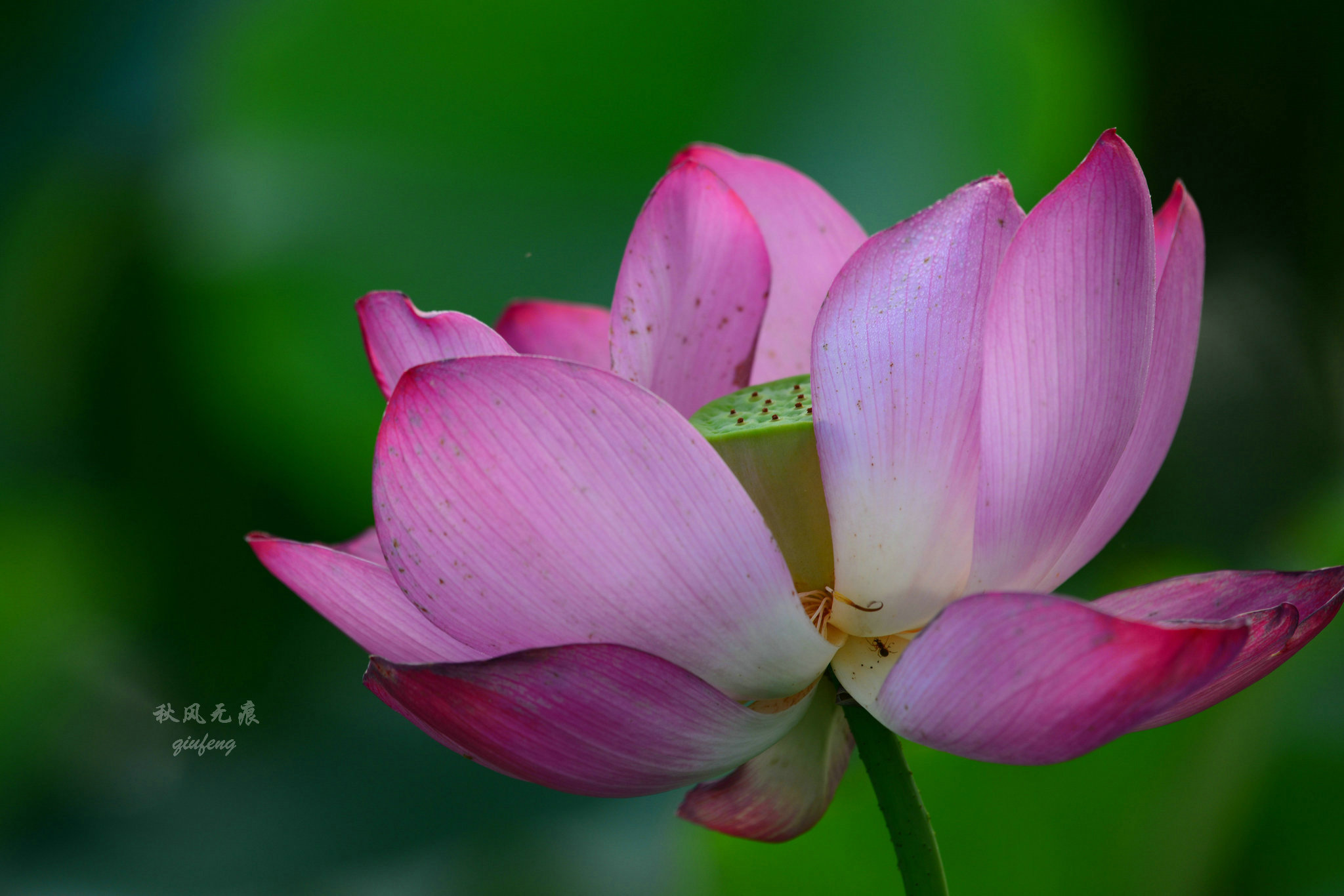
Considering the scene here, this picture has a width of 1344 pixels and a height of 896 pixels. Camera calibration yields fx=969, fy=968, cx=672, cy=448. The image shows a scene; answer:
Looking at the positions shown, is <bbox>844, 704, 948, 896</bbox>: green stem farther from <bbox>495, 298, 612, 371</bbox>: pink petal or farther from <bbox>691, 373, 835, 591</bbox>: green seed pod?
<bbox>495, 298, 612, 371</bbox>: pink petal

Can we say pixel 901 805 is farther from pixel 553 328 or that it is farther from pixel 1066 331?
pixel 553 328

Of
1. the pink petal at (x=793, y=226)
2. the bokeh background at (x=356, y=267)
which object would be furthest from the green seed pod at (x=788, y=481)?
the bokeh background at (x=356, y=267)

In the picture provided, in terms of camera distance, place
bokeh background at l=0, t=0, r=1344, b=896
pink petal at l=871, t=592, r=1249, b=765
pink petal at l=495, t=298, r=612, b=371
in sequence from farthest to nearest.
Answer: bokeh background at l=0, t=0, r=1344, b=896 → pink petal at l=495, t=298, r=612, b=371 → pink petal at l=871, t=592, r=1249, b=765

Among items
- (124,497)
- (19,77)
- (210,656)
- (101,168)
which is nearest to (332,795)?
(210,656)

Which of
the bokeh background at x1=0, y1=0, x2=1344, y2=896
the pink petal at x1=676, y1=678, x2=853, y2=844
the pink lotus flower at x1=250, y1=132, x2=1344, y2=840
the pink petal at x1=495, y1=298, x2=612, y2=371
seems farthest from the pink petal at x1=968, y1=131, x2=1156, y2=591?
the bokeh background at x1=0, y1=0, x2=1344, y2=896

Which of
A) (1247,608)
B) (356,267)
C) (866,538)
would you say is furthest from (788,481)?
(356,267)

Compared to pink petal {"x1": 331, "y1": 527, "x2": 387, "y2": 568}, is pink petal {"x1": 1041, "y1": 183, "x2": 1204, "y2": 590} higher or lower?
pink petal {"x1": 1041, "y1": 183, "x2": 1204, "y2": 590}

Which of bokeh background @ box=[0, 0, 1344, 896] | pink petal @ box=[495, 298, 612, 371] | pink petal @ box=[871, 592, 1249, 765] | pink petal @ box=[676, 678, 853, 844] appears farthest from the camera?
bokeh background @ box=[0, 0, 1344, 896]
